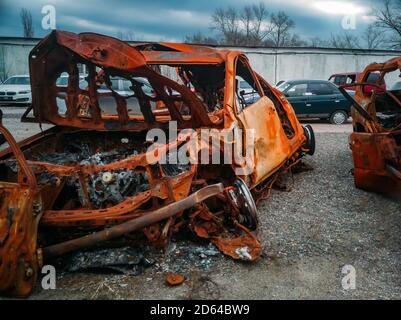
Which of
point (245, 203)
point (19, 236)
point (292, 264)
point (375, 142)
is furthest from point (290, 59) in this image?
point (19, 236)

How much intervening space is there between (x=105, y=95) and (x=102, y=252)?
2028 millimetres

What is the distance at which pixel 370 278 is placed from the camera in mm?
3078

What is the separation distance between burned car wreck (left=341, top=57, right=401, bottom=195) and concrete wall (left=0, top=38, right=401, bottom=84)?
17.4 metres

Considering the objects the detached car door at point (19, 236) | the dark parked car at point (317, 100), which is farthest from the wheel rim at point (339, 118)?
the detached car door at point (19, 236)

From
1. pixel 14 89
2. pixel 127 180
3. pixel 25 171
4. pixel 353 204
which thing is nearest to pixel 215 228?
pixel 127 180

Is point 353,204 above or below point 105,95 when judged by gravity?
below

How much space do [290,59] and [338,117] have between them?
11196mm

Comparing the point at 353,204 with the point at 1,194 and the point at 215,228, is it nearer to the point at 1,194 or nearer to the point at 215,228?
the point at 215,228

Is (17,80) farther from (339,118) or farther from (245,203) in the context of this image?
(245,203)

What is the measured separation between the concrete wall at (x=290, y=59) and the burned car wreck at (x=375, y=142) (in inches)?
685

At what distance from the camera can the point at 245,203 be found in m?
3.41

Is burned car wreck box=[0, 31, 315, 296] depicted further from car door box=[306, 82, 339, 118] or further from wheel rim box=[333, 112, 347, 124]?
wheel rim box=[333, 112, 347, 124]

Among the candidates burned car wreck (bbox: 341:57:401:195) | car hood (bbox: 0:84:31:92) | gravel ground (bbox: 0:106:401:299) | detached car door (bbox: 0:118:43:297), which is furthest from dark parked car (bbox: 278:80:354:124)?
car hood (bbox: 0:84:31:92)
